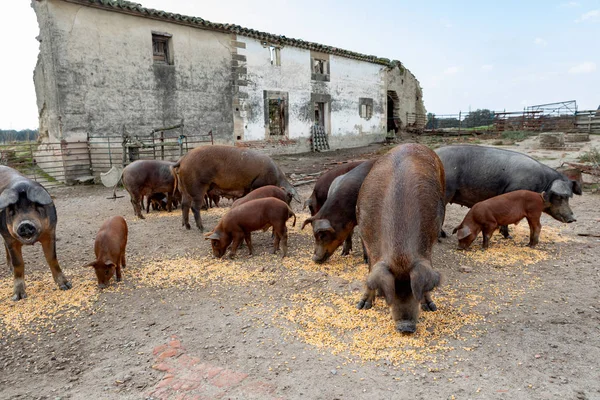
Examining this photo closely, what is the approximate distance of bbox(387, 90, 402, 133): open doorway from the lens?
27862 millimetres

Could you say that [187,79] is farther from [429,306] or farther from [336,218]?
[429,306]

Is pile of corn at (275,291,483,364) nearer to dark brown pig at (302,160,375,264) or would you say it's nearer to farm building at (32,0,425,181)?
dark brown pig at (302,160,375,264)

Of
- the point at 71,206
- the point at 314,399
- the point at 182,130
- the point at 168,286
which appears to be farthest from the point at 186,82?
the point at 314,399

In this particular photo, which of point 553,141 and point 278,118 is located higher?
point 278,118

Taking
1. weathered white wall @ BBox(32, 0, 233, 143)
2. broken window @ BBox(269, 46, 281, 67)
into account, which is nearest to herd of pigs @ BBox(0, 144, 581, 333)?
weathered white wall @ BBox(32, 0, 233, 143)

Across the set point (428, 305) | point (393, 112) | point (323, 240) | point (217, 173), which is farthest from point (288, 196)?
point (393, 112)

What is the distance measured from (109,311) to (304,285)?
2.09 m

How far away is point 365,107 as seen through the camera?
25172 millimetres

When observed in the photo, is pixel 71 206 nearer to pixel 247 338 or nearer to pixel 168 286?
pixel 168 286

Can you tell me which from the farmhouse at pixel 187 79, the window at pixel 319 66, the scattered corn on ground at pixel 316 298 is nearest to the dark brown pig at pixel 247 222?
the scattered corn on ground at pixel 316 298

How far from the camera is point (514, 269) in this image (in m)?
4.77

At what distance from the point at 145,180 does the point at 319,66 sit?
52.4ft

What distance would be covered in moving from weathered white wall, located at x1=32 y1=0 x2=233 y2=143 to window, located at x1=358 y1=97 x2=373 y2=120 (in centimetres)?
1018

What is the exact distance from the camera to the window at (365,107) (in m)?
24.5
